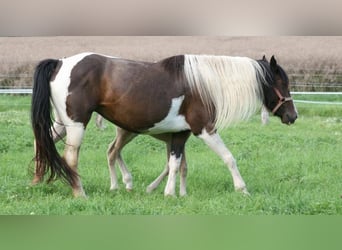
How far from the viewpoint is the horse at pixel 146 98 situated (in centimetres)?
488

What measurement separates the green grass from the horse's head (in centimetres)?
71

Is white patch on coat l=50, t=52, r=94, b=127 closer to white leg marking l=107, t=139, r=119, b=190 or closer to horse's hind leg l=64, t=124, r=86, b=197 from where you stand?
horse's hind leg l=64, t=124, r=86, b=197

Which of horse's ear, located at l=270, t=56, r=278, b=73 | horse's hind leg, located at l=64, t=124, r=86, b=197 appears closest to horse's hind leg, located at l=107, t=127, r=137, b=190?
horse's hind leg, located at l=64, t=124, r=86, b=197

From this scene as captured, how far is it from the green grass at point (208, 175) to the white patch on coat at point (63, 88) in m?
0.63

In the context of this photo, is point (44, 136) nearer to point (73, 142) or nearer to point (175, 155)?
point (73, 142)

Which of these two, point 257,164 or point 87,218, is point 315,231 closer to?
point 87,218

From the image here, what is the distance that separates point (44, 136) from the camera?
15.6 feet

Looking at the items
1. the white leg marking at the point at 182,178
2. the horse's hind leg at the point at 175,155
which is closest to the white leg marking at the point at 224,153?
the horse's hind leg at the point at 175,155

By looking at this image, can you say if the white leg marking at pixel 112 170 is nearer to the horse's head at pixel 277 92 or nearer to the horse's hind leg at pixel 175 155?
the horse's hind leg at pixel 175 155

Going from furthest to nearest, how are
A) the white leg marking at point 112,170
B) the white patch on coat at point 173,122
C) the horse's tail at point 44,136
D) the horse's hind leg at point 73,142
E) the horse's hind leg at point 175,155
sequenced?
the white leg marking at point 112,170 → the horse's hind leg at point 175,155 → the white patch on coat at point 173,122 → the horse's hind leg at point 73,142 → the horse's tail at point 44,136

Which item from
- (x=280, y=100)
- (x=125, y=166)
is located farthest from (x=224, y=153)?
(x=125, y=166)

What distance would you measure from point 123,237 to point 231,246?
27cm

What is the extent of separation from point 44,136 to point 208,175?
2.10m

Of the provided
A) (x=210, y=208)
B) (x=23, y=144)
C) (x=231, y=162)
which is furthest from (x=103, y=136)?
(x=210, y=208)
